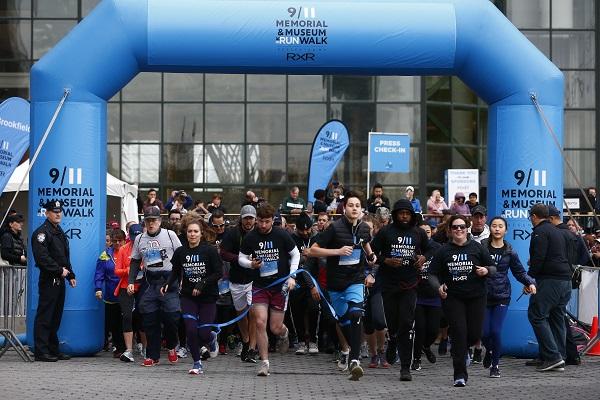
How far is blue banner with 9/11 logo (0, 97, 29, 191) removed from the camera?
15133mm

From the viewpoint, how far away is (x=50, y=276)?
14758mm

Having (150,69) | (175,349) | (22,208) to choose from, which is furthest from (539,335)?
(22,208)

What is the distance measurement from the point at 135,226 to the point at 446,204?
12224 millimetres

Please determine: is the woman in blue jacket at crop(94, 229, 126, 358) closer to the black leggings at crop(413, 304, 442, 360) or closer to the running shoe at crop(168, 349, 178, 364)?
the running shoe at crop(168, 349, 178, 364)

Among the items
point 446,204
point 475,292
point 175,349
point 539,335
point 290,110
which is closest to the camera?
point 475,292

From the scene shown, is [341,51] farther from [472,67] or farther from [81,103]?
[81,103]

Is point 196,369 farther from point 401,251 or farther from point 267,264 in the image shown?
point 401,251

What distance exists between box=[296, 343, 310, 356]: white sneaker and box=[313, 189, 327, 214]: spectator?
487 centimetres

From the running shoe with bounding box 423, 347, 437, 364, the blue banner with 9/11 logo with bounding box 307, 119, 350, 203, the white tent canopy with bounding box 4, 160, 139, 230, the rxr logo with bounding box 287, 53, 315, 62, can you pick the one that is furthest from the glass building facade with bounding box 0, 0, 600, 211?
the running shoe with bounding box 423, 347, 437, 364

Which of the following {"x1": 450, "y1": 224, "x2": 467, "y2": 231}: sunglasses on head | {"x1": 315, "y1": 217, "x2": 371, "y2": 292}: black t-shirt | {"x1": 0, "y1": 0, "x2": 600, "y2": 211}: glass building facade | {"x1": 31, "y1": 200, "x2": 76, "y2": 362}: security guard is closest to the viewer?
{"x1": 450, "y1": 224, "x2": 467, "y2": 231}: sunglasses on head

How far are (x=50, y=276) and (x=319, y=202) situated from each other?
7719 millimetres

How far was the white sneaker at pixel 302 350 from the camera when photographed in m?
16.3

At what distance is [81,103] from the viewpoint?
1527 cm

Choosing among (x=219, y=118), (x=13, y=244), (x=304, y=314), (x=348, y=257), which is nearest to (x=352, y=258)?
(x=348, y=257)
